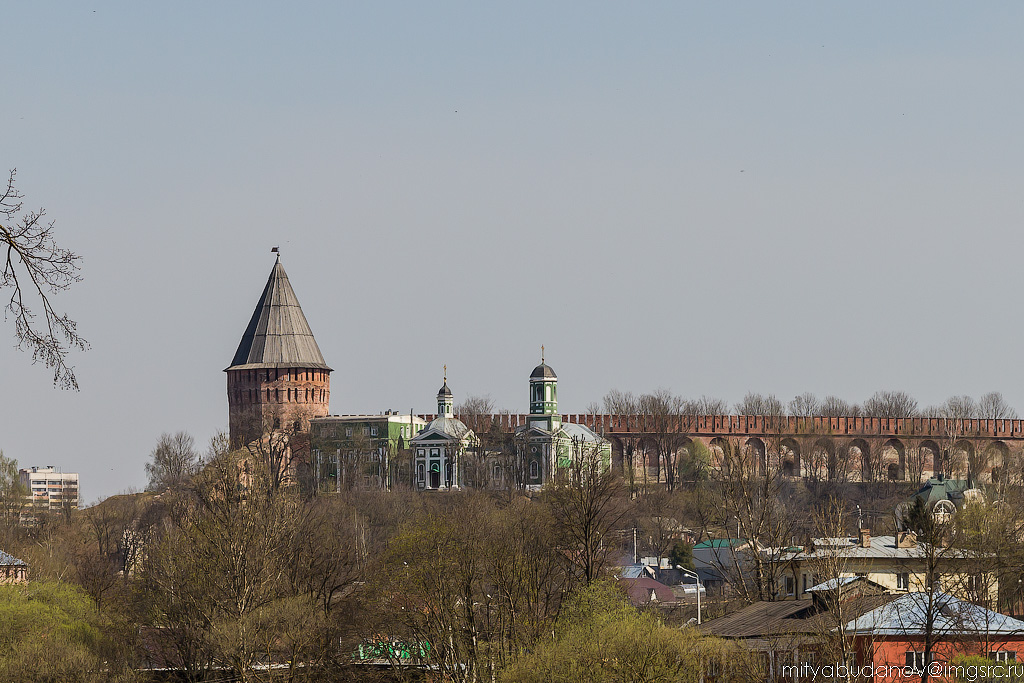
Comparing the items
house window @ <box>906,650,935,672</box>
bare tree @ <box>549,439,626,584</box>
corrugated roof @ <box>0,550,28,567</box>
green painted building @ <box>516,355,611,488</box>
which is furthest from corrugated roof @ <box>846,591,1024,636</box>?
green painted building @ <box>516,355,611,488</box>

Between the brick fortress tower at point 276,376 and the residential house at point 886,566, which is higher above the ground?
the brick fortress tower at point 276,376

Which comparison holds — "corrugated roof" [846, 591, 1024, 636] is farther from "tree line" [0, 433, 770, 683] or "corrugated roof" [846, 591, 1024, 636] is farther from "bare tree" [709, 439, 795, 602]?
"bare tree" [709, 439, 795, 602]

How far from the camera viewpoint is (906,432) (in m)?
87.6

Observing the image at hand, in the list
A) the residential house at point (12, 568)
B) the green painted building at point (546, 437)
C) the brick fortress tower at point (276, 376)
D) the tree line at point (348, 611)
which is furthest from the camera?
the brick fortress tower at point (276, 376)

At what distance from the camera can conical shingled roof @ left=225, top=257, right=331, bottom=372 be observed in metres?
85.4

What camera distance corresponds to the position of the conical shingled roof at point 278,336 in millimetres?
85438

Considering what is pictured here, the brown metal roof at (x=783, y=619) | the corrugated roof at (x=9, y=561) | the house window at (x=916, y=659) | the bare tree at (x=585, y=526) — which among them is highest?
the bare tree at (x=585, y=526)

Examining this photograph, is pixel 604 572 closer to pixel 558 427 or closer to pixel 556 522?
pixel 556 522

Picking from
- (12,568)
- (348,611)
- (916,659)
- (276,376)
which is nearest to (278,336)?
(276,376)

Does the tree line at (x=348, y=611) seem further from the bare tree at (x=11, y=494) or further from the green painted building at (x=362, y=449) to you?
the green painted building at (x=362, y=449)

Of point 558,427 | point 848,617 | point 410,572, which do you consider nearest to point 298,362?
point 558,427

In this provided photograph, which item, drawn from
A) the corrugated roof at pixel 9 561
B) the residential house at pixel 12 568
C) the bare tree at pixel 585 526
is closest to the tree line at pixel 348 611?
the bare tree at pixel 585 526

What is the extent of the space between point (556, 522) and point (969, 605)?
39.8 ft

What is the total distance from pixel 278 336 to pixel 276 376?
2519 mm
